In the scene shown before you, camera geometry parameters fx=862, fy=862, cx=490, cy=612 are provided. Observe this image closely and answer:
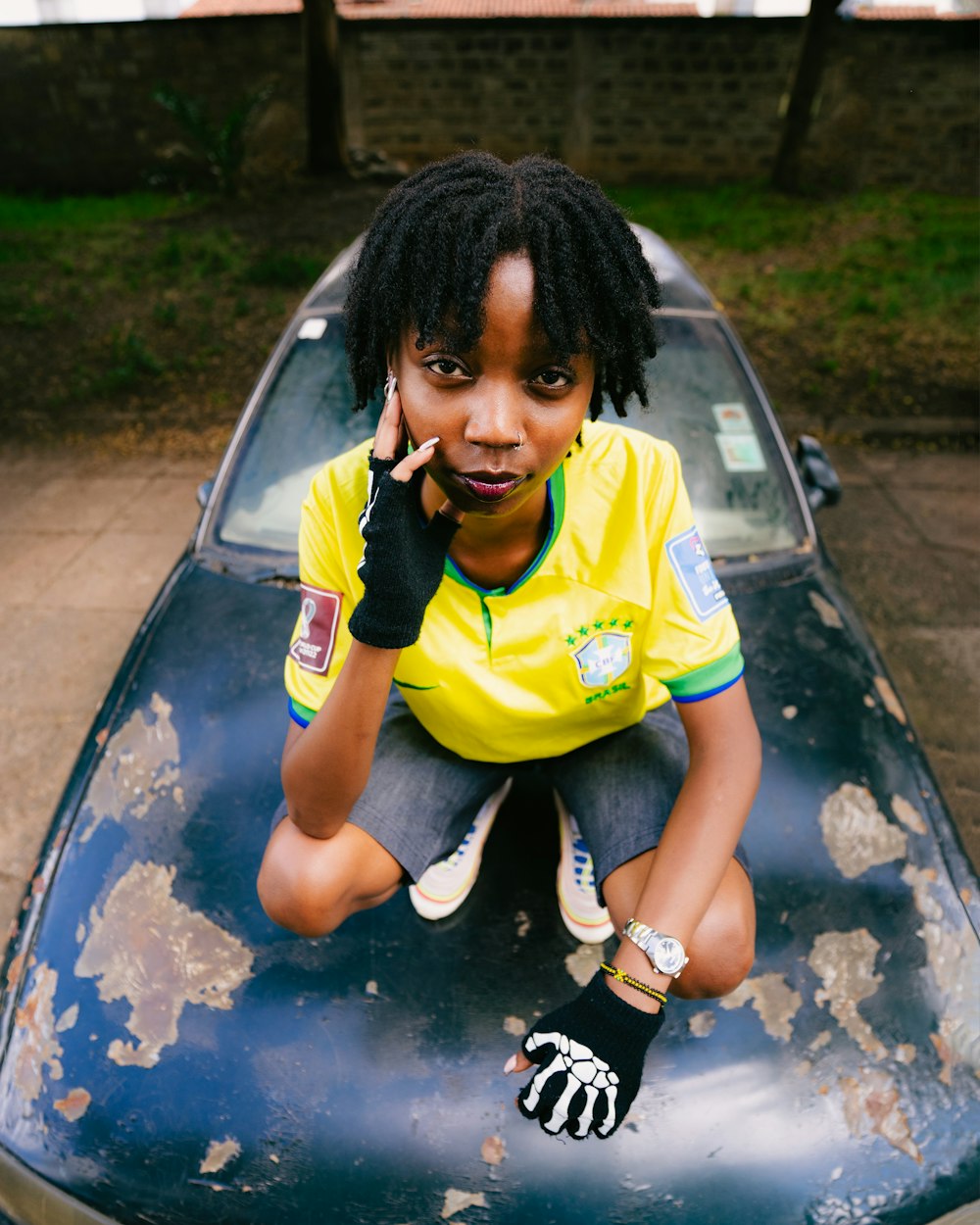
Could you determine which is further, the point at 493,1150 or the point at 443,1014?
the point at 443,1014

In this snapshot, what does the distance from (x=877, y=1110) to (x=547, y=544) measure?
97 centimetres

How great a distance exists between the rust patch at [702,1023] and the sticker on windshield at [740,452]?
4.43 feet

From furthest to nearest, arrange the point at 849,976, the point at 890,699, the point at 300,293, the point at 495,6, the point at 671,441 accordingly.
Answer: the point at 495,6 < the point at 300,293 < the point at 671,441 < the point at 890,699 < the point at 849,976

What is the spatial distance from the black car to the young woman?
0.13 metres

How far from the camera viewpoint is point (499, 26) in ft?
29.2

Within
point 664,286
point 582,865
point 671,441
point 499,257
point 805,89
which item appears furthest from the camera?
point 805,89

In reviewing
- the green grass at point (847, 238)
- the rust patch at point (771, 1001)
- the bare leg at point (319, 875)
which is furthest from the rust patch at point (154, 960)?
the green grass at point (847, 238)

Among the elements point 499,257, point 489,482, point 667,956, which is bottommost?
point 667,956

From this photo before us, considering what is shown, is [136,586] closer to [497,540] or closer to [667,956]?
[497,540]

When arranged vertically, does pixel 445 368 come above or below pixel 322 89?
above

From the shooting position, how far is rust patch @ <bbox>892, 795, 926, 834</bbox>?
1.59m

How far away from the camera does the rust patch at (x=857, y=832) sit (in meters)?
1.55

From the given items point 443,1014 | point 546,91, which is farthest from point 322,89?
point 443,1014

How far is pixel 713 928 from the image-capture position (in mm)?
1238
